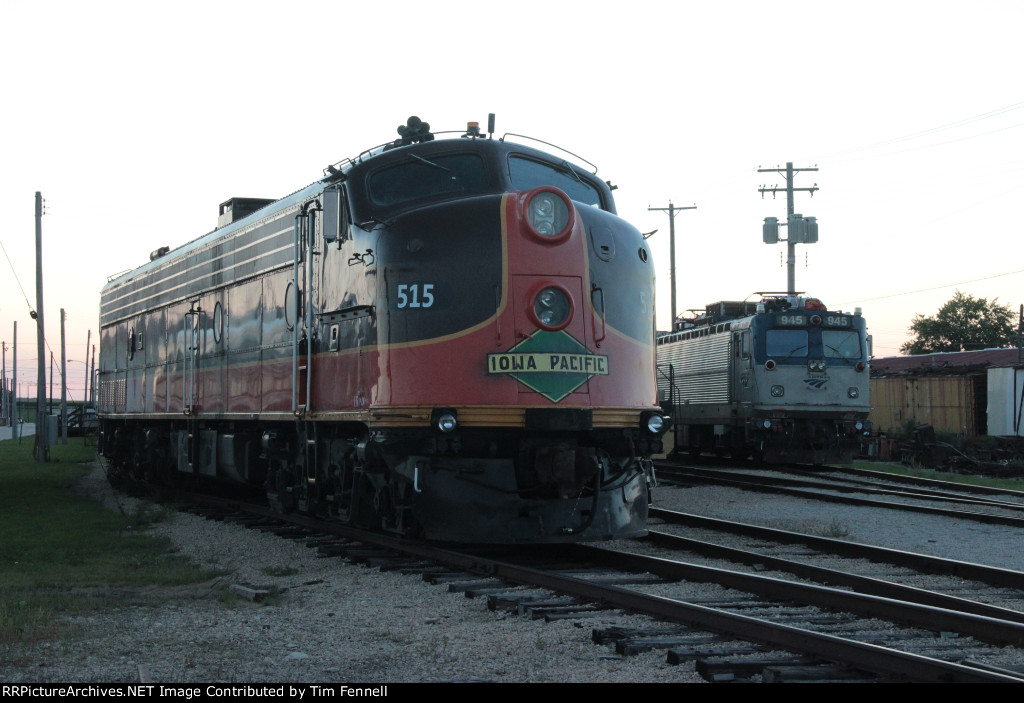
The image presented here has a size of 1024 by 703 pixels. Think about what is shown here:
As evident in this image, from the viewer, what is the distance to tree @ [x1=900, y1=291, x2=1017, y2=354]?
82.8m

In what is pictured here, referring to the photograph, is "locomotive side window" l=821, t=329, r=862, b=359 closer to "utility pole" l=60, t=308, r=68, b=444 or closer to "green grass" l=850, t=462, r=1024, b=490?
"green grass" l=850, t=462, r=1024, b=490

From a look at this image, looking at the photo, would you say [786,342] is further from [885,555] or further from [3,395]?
[3,395]

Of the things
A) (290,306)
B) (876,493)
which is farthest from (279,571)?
(876,493)

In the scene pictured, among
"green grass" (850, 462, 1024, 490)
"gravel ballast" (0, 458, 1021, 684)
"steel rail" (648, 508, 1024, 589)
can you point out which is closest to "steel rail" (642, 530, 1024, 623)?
"steel rail" (648, 508, 1024, 589)

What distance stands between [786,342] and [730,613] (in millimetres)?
15846

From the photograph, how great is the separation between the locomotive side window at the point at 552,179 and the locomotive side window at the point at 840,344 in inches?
470

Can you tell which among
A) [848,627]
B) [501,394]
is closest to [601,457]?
[501,394]

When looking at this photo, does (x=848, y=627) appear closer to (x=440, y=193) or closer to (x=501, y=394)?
(x=501, y=394)

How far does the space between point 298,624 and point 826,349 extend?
1655 centimetres

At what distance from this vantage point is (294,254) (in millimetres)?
11031

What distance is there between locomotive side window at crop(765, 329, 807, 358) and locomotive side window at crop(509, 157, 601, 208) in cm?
1143

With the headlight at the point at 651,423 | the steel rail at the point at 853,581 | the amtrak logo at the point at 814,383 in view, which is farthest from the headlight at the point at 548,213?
the amtrak logo at the point at 814,383

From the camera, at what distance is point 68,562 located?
967cm

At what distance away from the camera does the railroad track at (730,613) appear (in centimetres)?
523
